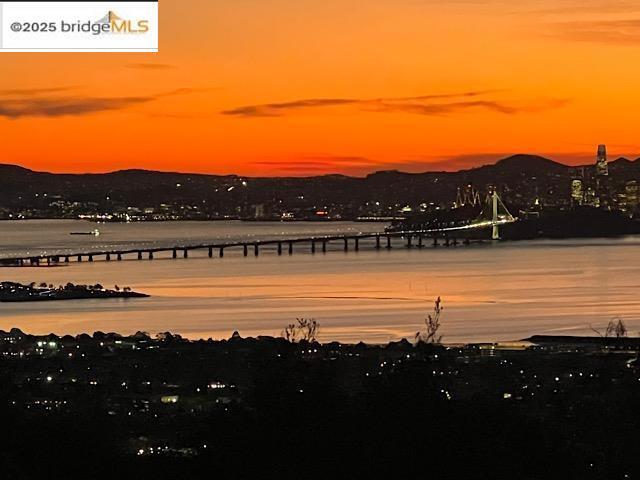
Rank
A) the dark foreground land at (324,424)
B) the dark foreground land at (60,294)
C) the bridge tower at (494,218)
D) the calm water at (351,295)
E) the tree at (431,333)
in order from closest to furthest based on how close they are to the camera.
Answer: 1. the dark foreground land at (324,424)
2. the tree at (431,333)
3. the calm water at (351,295)
4. the dark foreground land at (60,294)
5. the bridge tower at (494,218)

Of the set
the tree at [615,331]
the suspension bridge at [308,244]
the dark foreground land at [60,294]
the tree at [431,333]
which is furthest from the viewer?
the suspension bridge at [308,244]

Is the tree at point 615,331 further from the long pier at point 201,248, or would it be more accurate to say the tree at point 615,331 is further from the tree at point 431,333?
the long pier at point 201,248

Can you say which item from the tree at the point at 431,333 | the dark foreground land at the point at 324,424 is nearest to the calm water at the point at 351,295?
the tree at the point at 431,333

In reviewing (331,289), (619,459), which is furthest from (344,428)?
(331,289)

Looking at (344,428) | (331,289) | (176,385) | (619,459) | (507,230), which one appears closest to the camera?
(344,428)

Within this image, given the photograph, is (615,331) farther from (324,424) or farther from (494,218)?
(494,218)

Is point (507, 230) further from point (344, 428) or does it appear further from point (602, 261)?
point (344, 428)
